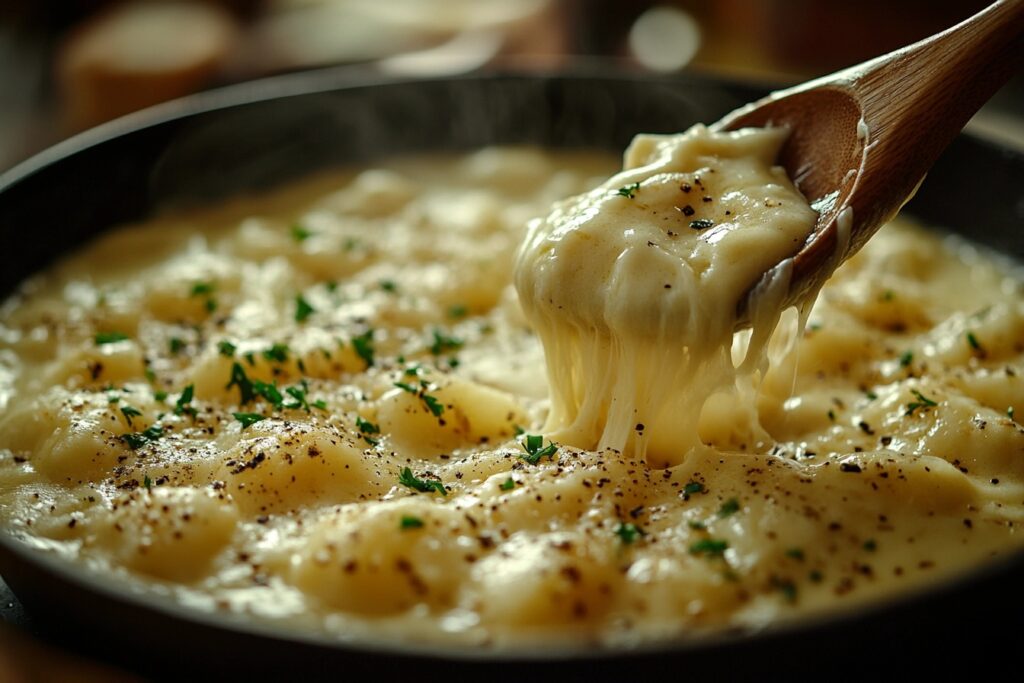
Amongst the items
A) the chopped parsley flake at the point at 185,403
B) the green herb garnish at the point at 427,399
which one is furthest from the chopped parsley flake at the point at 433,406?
the chopped parsley flake at the point at 185,403

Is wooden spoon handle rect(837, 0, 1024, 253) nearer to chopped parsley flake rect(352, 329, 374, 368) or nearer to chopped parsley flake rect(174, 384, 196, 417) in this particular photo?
chopped parsley flake rect(352, 329, 374, 368)

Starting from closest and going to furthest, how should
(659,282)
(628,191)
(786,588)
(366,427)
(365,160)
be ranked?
(786,588) < (659,282) < (628,191) < (366,427) < (365,160)

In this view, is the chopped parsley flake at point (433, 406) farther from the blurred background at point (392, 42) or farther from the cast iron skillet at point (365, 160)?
the blurred background at point (392, 42)

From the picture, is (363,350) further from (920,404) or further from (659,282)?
(920,404)

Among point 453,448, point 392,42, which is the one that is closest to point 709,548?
point 453,448

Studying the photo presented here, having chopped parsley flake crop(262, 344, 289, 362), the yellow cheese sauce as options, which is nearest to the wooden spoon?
the yellow cheese sauce
